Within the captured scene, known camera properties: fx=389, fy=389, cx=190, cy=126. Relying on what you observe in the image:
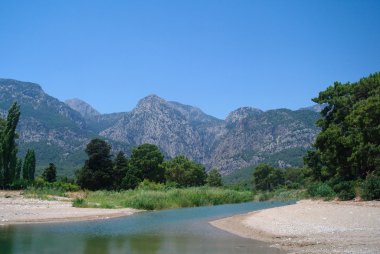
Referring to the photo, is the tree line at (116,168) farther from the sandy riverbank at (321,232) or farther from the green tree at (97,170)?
the sandy riverbank at (321,232)

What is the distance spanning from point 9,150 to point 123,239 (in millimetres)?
51902

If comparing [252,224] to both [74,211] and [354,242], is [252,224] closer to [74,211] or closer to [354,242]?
[354,242]

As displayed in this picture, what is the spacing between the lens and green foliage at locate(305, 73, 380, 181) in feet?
135

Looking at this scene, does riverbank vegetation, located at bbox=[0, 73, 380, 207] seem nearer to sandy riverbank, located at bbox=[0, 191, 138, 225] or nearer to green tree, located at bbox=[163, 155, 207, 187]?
sandy riverbank, located at bbox=[0, 191, 138, 225]

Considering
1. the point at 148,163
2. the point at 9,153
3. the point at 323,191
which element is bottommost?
the point at 323,191

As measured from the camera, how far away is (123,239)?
2380 cm

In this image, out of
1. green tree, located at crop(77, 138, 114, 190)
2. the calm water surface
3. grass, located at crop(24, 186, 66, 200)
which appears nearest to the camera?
the calm water surface

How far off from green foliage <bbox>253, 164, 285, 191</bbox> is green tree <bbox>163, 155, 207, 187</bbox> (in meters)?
28.5

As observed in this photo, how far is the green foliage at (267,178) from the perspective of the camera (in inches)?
5246

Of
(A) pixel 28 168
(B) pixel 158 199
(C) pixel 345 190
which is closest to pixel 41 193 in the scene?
(B) pixel 158 199

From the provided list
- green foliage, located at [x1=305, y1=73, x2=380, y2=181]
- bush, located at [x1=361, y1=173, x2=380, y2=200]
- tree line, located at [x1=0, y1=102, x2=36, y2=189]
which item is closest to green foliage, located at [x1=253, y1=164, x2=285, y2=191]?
green foliage, located at [x1=305, y1=73, x2=380, y2=181]

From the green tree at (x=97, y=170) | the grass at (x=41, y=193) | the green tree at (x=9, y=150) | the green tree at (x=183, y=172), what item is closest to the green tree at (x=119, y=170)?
the green tree at (x=97, y=170)

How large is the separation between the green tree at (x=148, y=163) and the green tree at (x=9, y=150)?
99.2ft

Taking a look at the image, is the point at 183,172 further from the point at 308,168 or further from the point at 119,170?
the point at 308,168
